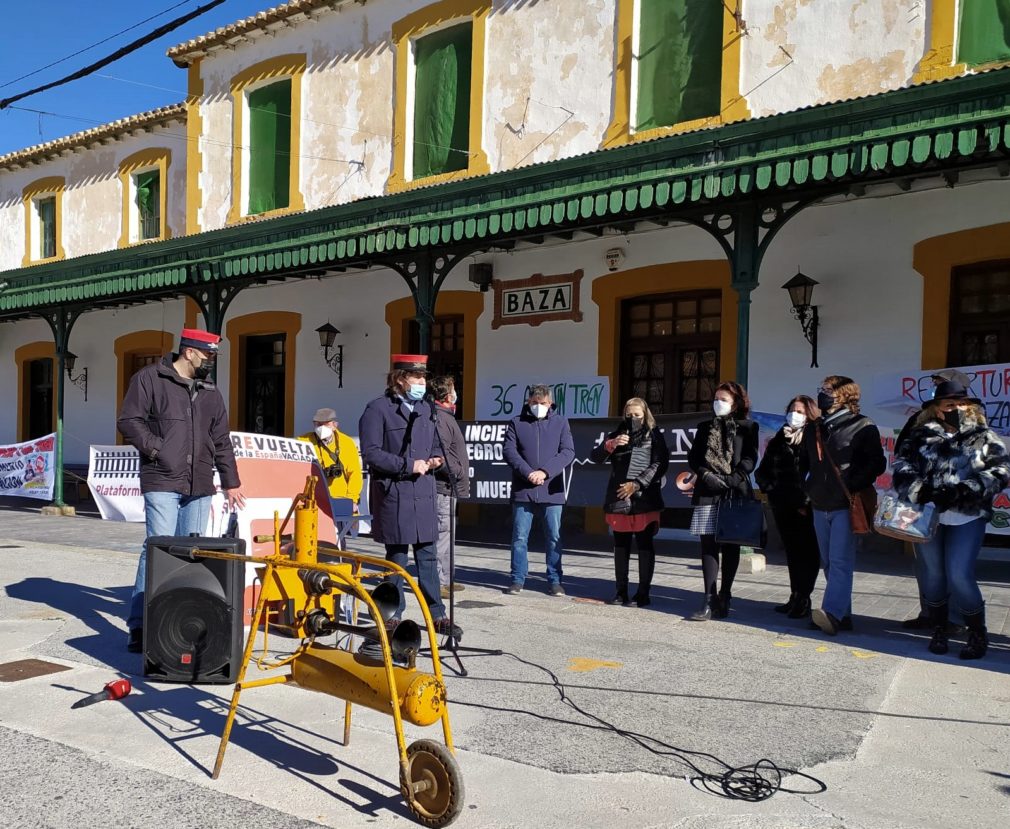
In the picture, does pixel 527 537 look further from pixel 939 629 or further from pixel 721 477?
pixel 939 629

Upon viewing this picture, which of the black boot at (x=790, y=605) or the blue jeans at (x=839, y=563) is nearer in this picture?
the blue jeans at (x=839, y=563)

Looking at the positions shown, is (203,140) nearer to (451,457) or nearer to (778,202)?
(778,202)

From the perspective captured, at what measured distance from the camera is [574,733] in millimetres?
4223

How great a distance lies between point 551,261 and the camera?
12930 millimetres

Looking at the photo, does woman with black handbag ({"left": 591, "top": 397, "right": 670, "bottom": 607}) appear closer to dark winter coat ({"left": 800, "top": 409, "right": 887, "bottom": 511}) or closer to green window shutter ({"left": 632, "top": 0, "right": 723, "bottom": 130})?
dark winter coat ({"left": 800, "top": 409, "right": 887, "bottom": 511})

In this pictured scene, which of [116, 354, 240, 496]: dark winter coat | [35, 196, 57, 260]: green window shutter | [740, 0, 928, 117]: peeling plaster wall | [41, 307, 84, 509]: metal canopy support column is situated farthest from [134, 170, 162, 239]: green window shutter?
[116, 354, 240, 496]: dark winter coat

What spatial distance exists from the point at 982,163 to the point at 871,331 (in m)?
2.49

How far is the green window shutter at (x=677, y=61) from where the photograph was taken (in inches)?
448

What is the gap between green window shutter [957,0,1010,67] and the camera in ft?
31.0

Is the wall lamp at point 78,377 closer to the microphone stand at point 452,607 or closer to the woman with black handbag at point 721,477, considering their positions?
the microphone stand at point 452,607

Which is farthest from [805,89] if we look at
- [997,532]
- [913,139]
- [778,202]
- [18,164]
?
[18,164]

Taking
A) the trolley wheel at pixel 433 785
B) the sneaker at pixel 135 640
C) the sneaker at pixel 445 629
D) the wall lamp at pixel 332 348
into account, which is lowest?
the sneaker at pixel 135 640

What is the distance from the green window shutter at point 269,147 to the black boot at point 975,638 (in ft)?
42.9

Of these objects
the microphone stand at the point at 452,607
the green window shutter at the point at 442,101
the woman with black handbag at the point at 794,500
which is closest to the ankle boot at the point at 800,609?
the woman with black handbag at the point at 794,500
